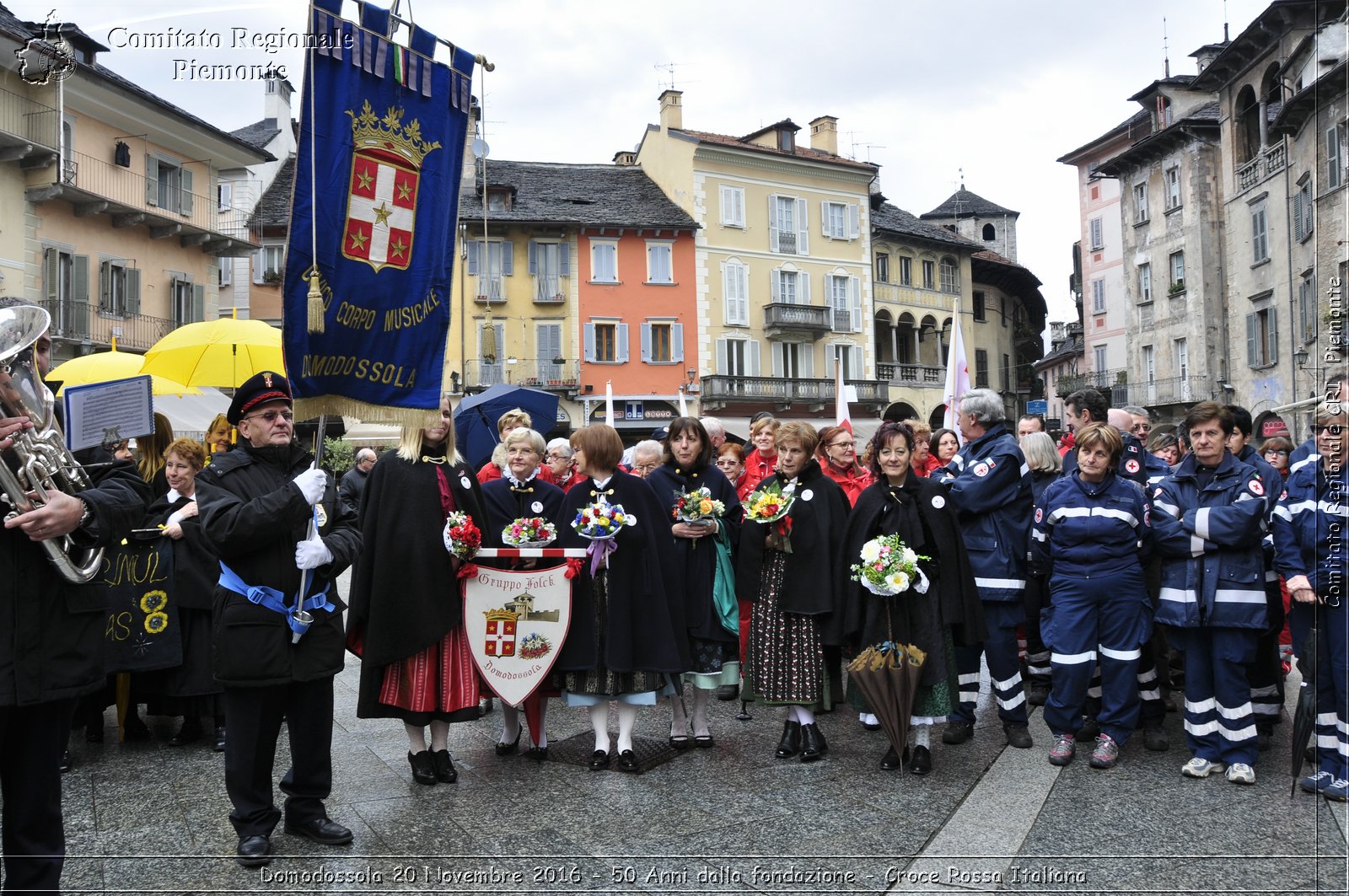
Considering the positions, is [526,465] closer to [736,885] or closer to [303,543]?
[303,543]

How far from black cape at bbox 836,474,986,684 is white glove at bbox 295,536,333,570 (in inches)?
119

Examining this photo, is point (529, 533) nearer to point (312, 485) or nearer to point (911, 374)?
point (312, 485)

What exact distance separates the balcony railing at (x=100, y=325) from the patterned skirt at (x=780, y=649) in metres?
23.9

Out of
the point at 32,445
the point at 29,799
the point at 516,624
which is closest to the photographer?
the point at 32,445

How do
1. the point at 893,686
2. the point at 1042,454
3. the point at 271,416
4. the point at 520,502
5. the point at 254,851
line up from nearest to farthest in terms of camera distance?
the point at 254,851 < the point at 271,416 < the point at 893,686 < the point at 520,502 < the point at 1042,454

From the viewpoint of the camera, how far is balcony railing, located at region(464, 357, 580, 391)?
40.0 m

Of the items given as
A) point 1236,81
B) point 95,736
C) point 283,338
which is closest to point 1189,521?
point 283,338

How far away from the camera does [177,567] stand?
6.74m

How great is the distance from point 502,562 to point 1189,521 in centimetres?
387

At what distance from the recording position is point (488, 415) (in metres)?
11.8

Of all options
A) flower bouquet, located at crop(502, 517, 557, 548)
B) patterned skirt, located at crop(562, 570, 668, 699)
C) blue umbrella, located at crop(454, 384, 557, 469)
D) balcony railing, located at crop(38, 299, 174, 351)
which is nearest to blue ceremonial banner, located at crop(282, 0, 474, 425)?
flower bouquet, located at crop(502, 517, 557, 548)

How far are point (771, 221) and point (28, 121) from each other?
27.6 metres

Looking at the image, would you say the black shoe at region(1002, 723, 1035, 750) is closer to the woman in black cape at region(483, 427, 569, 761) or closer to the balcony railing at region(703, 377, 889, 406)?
the woman in black cape at region(483, 427, 569, 761)

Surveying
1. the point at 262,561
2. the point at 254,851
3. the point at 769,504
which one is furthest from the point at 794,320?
the point at 254,851
